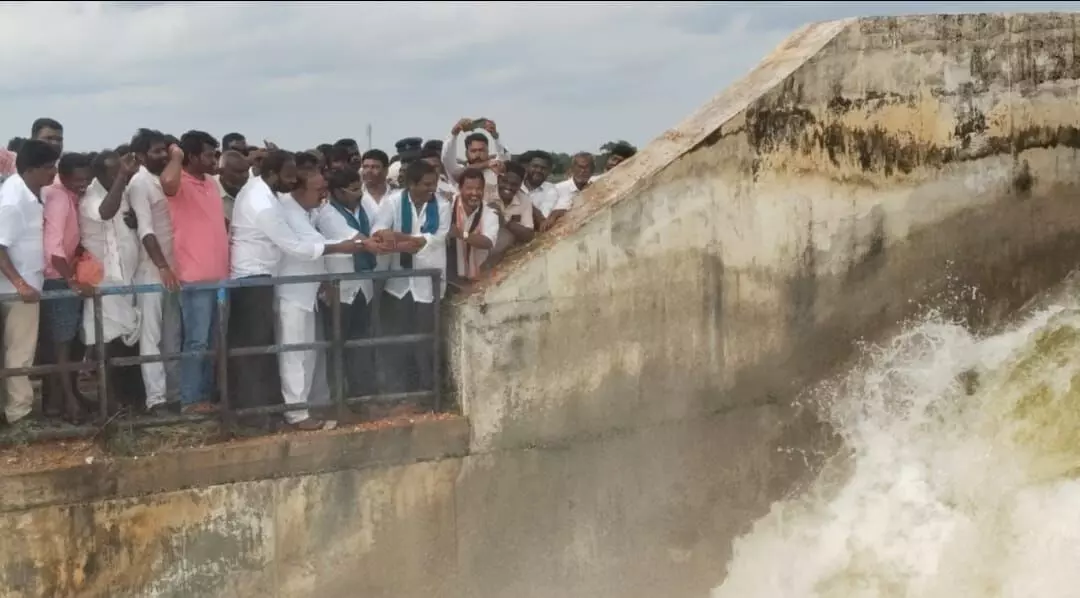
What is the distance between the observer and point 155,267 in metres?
5.14

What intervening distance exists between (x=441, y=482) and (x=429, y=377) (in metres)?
0.60

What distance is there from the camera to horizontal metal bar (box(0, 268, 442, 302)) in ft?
15.5

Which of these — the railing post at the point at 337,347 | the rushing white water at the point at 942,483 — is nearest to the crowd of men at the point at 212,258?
the railing post at the point at 337,347

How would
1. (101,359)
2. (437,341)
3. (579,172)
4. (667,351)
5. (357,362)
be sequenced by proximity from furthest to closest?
(579,172)
(667,351)
(357,362)
(437,341)
(101,359)

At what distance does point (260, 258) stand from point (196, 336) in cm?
53

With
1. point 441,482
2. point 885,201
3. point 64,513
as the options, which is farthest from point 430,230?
point 885,201

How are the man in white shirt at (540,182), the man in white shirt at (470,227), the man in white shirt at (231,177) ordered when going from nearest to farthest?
the man in white shirt at (470,227), the man in white shirt at (231,177), the man in white shirt at (540,182)

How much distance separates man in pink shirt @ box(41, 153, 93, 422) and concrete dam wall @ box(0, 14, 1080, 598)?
27.4 inches

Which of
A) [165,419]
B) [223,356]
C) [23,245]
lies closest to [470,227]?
[223,356]

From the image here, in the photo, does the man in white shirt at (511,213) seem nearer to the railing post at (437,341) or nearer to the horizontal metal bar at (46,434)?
the railing post at (437,341)

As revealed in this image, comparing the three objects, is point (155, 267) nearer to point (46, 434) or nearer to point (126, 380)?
point (126, 380)

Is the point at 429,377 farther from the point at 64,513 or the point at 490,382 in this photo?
the point at 64,513

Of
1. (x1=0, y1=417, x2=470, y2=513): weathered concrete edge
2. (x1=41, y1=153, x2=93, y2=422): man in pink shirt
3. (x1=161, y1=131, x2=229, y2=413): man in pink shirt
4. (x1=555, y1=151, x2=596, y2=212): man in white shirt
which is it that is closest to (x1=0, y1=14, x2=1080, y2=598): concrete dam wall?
(x1=0, y1=417, x2=470, y2=513): weathered concrete edge

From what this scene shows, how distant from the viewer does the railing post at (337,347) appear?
17.0 ft
